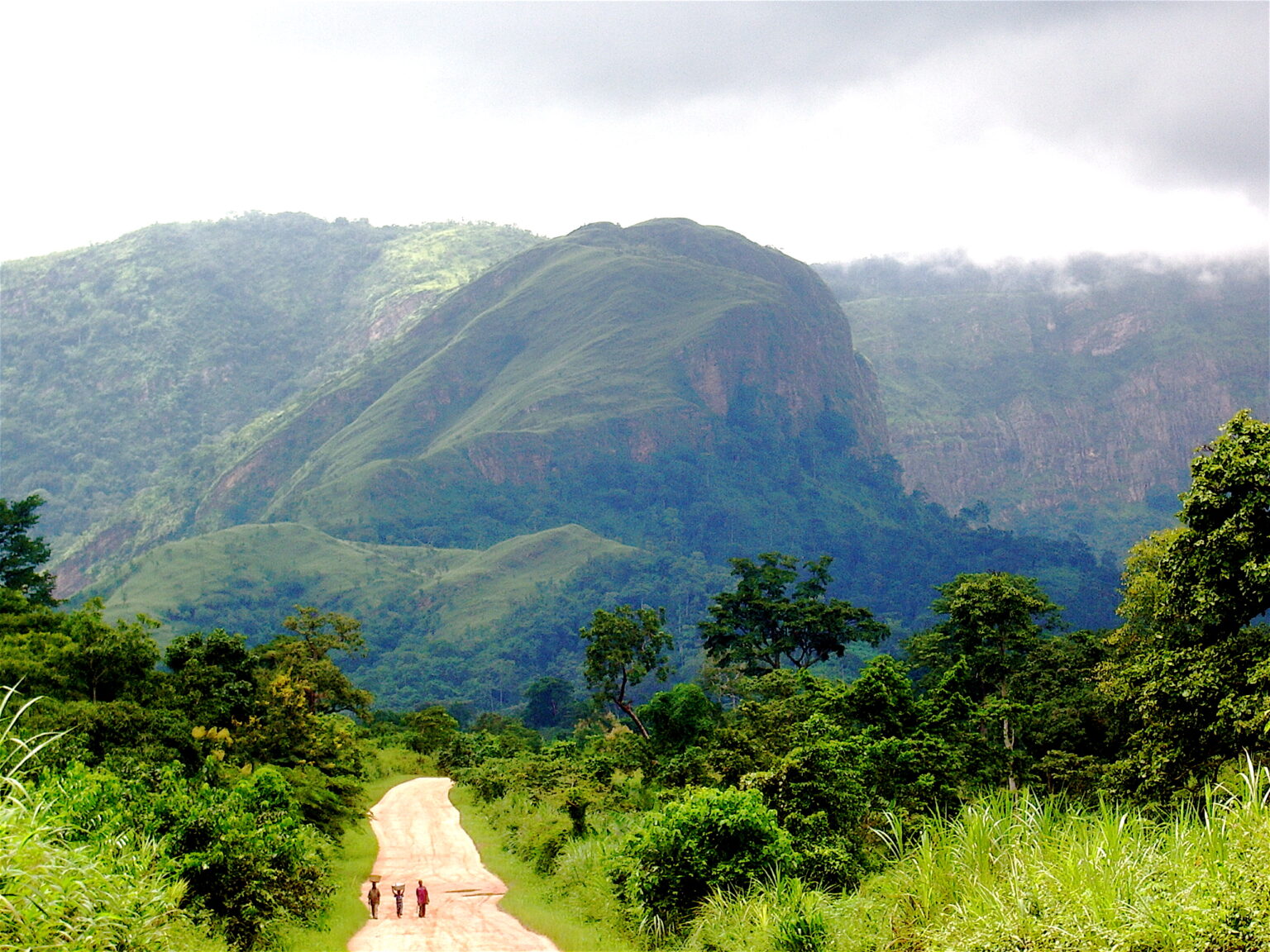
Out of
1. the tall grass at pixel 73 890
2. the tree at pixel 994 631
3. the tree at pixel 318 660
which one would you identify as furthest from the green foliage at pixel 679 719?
the tall grass at pixel 73 890

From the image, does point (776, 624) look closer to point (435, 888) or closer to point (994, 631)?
point (994, 631)

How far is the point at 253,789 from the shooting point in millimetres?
26266

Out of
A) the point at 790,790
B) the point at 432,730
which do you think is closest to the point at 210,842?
the point at 790,790

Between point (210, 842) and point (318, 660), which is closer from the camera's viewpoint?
point (210, 842)

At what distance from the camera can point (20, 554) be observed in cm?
6112

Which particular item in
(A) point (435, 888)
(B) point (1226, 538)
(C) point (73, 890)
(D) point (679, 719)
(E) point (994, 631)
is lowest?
(A) point (435, 888)

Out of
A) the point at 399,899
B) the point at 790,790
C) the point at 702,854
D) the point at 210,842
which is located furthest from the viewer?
the point at 399,899

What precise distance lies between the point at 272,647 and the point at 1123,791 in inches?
1777

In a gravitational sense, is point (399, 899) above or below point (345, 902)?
above

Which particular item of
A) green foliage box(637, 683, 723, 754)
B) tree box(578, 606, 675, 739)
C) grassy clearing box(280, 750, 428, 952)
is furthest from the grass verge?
tree box(578, 606, 675, 739)

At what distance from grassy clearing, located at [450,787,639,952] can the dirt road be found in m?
0.36

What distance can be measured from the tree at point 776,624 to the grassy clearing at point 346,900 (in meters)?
22.5

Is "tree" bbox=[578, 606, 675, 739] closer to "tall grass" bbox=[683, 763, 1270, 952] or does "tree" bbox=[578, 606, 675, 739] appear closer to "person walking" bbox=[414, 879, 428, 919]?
"person walking" bbox=[414, 879, 428, 919]

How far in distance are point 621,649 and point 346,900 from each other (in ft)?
67.2
